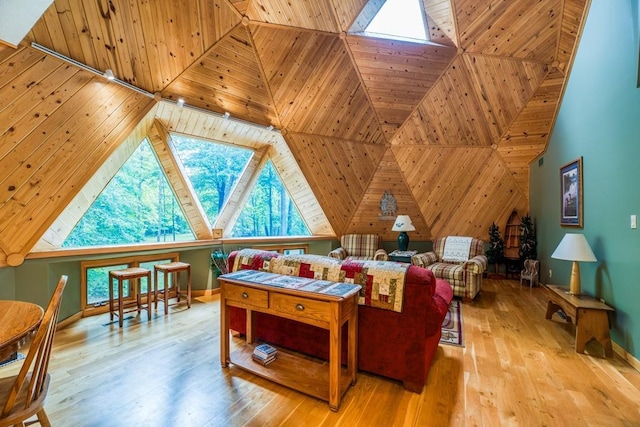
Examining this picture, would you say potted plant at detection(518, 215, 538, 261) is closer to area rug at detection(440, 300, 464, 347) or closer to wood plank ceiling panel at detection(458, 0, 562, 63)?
area rug at detection(440, 300, 464, 347)

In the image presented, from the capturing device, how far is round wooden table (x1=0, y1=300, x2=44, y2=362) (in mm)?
1149

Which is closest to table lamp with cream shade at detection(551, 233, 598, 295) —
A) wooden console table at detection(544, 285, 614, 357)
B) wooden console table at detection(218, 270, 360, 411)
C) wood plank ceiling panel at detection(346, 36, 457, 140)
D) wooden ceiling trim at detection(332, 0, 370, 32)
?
wooden console table at detection(544, 285, 614, 357)

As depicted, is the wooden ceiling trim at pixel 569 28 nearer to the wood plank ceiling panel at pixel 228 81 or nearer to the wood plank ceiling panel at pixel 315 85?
the wood plank ceiling panel at pixel 315 85

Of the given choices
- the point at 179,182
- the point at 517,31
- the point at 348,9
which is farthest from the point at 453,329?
the point at 179,182

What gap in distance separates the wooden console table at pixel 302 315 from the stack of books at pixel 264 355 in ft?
0.12

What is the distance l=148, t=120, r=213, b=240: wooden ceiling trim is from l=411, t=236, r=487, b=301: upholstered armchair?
11.8ft

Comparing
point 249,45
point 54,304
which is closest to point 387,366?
point 54,304

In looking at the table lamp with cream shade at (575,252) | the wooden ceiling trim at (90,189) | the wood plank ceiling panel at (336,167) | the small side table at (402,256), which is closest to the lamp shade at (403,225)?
the small side table at (402,256)

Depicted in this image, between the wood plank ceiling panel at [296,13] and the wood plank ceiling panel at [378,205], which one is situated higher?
the wood plank ceiling panel at [296,13]

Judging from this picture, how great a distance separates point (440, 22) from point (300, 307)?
4.17 m

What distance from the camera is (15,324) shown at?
1.31 m

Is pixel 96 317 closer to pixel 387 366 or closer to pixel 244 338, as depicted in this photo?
pixel 244 338

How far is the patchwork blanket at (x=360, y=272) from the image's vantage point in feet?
6.95

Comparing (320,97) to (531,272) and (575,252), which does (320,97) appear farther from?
(531,272)
